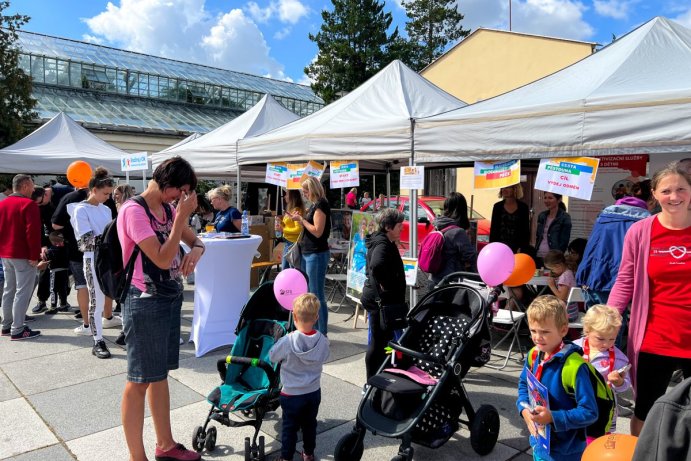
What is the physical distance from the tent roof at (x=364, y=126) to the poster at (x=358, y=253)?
0.89 m

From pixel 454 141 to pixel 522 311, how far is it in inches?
77.0

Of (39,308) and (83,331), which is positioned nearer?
(83,331)

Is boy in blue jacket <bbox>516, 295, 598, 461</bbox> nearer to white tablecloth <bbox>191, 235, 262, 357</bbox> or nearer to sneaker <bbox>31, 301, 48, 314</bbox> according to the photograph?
white tablecloth <bbox>191, 235, 262, 357</bbox>

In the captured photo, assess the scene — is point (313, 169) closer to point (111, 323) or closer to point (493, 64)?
point (111, 323)

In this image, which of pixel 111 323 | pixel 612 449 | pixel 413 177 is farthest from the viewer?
pixel 111 323

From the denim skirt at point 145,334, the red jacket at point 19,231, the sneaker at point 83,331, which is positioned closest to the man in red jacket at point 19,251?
the red jacket at point 19,231

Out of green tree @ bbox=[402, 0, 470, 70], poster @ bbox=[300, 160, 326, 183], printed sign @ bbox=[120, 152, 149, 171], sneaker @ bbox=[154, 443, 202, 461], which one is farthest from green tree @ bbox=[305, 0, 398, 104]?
sneaker @ bbox=[154, 443, 202, 461]

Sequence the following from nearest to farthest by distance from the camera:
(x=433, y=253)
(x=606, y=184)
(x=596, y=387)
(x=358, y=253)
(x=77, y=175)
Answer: (x=596, y=387)
(x=433, y=253)
(x=358, y=253)
(x=77, y=175)
(x=606, y=184)

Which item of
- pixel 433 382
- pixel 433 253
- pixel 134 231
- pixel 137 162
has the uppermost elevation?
pixel 137 162

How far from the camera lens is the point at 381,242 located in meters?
3.71

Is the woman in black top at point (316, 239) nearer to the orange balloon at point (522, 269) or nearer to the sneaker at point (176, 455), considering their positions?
the orange balloon at point (522, 269)

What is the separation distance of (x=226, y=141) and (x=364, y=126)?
346 centimetres

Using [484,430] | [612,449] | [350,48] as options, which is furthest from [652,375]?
[350,48]

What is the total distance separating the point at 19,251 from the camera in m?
5.45
